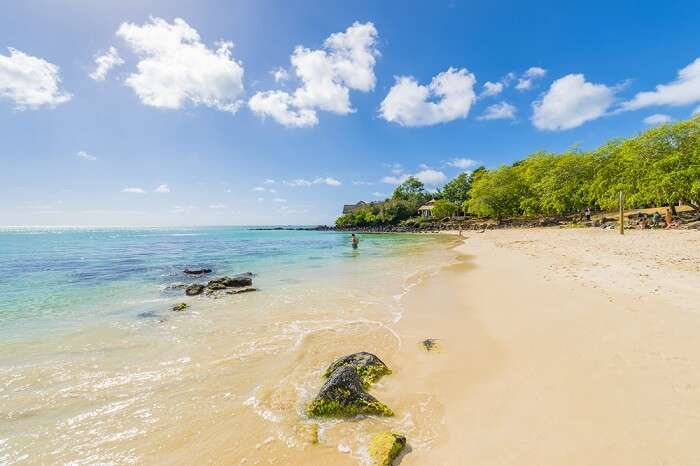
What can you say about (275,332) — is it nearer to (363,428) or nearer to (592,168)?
(363,428)

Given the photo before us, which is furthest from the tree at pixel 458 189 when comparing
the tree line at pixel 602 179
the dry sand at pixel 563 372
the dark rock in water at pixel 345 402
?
the dark rock in water at pixel 345 402

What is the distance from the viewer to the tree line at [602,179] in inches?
1180

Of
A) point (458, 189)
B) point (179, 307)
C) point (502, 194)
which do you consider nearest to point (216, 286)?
point (179, 307)

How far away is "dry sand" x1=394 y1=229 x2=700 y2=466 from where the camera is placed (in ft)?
11.7

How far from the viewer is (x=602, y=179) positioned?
42.7 meters

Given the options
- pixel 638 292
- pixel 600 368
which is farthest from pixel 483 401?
pixel 638 292

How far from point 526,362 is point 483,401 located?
1.67m

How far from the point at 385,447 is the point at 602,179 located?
53.0m

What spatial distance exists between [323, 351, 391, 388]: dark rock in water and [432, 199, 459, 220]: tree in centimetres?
7815

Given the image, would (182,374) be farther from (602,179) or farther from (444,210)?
(444,210)

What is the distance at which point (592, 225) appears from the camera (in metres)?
36.8

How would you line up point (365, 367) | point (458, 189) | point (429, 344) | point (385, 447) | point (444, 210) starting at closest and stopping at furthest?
point (385, 447), point (365, 367), point (429, 344), point (444, 210), point (458, 189)

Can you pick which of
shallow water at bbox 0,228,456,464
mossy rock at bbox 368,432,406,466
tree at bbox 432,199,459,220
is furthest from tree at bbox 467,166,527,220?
mossy rock at bbox 368,432,406,466

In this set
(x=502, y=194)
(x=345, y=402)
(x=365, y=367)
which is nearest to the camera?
(x=345, y=402)
